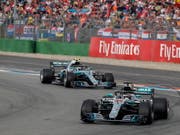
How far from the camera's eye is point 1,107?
46.0 ft

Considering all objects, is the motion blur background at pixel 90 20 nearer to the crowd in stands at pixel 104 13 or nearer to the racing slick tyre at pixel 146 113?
the crowd in stands at pixel 104 13

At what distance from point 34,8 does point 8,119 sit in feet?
95.7

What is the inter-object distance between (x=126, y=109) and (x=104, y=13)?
78.1ft

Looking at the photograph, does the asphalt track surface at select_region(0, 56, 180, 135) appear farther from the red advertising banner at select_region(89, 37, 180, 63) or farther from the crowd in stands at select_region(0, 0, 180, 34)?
the crowd in stands at select_region(0, 0, 180, 34)

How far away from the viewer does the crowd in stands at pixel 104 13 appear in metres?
30.8

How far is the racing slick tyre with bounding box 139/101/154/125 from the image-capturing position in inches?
444

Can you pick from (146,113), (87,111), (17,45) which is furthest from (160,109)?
(17,45)

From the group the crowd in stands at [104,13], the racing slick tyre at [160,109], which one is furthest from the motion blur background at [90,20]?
the racing slick tyre at [160,109]

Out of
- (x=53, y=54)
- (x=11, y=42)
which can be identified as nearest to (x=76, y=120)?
(x=53, y=54)

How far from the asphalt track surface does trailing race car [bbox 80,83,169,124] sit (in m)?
0.16

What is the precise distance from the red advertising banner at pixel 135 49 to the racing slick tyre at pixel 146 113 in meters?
18.1

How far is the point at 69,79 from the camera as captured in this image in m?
18.2

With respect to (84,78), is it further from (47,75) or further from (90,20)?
(90,20)

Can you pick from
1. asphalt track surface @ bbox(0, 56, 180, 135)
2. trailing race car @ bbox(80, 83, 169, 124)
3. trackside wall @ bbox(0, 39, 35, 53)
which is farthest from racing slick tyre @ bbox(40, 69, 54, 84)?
trackside wall @ bbox(0, 39, 35, 53)
